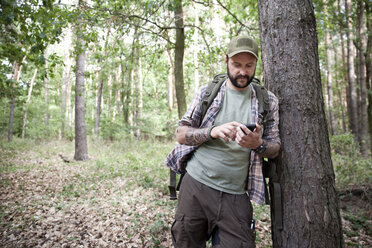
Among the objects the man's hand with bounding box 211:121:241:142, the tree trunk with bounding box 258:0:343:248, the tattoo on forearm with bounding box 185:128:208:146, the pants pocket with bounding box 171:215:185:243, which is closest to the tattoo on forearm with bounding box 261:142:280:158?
the tree trunk with bounding box 258:0:343:248

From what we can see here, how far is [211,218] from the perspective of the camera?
2279mm

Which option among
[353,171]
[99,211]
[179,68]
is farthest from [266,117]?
[179,68]

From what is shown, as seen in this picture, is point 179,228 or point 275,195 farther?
point 179,228

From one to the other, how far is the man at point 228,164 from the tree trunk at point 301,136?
0.56 ft

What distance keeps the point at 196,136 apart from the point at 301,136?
976 mm

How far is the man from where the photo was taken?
219 centimetres

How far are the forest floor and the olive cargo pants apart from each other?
159 centimetres

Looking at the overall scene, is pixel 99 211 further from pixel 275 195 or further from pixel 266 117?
pixel 266 117

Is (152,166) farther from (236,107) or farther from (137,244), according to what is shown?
(236,107)

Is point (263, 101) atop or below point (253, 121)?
atop

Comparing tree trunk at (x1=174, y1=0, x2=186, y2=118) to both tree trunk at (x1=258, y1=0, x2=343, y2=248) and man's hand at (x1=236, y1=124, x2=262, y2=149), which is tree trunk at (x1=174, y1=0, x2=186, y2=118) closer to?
tree trunk at (x1=258, y1=0, x2=343, y2=248)

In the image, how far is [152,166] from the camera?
29.6ft

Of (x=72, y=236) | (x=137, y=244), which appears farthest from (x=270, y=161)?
(x=72, y=236)

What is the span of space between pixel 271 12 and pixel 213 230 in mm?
2229
